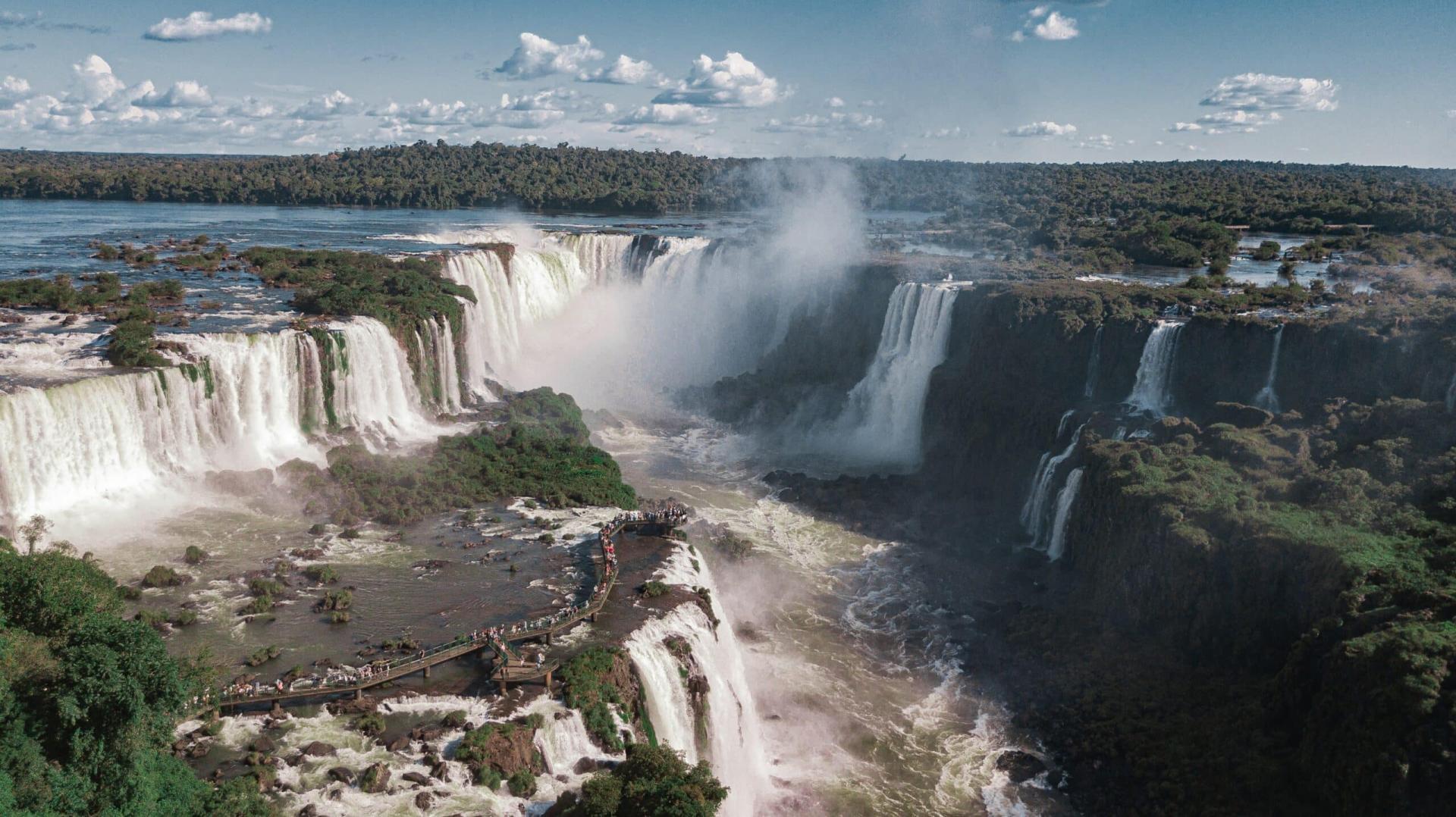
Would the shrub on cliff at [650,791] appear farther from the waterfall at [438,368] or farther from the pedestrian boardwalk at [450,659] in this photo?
the waterfall at [438,368]

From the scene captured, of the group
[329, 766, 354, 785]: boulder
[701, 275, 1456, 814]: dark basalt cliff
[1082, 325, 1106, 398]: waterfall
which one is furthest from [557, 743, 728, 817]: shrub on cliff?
[1082, 325, 1106, 398]: waterfall

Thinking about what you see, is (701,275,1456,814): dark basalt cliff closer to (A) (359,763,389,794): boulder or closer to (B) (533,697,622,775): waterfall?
(B) (533,697,622,775): waterfall

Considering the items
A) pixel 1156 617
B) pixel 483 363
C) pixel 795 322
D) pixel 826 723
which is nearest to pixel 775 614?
pixel 826 723

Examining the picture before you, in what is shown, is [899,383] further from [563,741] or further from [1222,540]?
[563,741]

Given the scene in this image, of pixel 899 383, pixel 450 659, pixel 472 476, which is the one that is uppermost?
pixel 899 383

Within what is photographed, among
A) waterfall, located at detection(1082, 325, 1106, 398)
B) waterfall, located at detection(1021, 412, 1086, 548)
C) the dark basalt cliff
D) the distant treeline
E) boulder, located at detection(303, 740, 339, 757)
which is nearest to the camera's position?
boulder, located at detection(303, 740, 339, 757)

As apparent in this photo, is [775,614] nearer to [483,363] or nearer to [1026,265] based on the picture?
[483,363]

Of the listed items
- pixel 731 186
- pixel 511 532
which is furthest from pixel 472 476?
pixel 731 186
